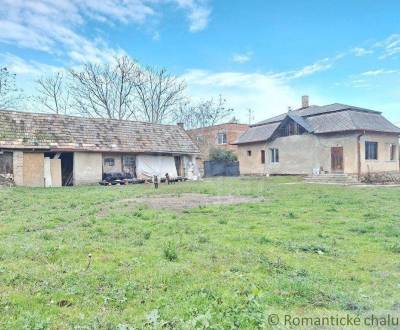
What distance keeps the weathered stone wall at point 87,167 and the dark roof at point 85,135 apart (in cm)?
59

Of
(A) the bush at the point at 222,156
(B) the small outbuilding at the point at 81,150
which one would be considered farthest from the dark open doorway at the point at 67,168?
(A) the bush at the point at 222,156

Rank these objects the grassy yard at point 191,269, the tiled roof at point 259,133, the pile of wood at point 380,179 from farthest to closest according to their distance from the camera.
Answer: the tiled roof at point 259,133, the pile of wood at point 380,179, the grassy yard at point 191,269

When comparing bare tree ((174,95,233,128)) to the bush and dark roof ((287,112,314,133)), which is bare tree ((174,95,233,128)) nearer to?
the bush

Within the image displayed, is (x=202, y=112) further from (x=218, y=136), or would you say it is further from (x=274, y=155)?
(x=274, y=155)

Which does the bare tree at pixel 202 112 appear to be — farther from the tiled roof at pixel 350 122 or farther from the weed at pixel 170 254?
the weed at pixel 170 254

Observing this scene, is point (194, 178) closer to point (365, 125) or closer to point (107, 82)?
point (365, 125)

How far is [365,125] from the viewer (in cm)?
2662

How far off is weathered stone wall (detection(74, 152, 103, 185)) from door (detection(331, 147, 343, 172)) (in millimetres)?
17229

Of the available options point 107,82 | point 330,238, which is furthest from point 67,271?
point 107,82

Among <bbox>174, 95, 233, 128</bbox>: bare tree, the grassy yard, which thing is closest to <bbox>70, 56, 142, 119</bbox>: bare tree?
<bbox>174, 95, 233, 128</bbox>: bare tree

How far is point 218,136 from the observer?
45688 mm

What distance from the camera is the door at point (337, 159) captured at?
26.8 m

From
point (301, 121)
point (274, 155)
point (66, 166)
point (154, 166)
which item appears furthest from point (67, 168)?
point (301, 121)

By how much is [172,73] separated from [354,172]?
96.5 feet
